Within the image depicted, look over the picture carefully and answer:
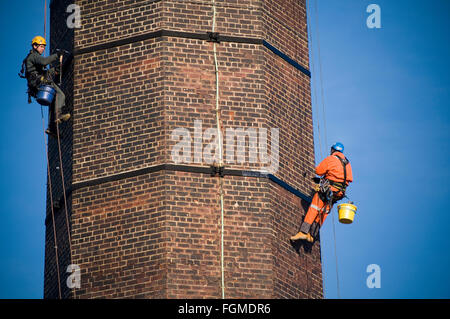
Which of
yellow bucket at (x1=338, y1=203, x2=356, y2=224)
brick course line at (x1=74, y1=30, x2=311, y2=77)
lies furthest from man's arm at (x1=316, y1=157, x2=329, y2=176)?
brick course line at (x1=74, y1=30, x2=311, y2=77)

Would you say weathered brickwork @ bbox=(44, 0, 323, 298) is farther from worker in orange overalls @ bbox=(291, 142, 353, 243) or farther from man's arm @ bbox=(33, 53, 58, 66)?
man's arm @ bbox=(33, 53, 58, 66)

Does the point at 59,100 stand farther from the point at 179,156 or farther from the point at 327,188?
the point at 327,188

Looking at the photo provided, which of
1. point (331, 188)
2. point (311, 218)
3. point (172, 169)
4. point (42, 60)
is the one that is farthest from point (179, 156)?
point (42, 60)

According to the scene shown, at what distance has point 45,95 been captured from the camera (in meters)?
31.9

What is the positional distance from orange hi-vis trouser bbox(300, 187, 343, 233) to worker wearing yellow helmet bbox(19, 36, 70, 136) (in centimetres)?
461

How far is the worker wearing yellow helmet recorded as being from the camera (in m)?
32.0

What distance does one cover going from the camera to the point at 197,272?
30109 millimetres

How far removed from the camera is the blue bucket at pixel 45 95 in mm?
31859

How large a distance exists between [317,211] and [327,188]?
45 centimetres

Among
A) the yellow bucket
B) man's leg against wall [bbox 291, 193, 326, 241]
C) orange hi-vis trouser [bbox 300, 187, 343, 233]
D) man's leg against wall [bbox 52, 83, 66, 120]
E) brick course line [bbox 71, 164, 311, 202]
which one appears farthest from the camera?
man's leg against wall [bbox 52, 83, 66, 120]

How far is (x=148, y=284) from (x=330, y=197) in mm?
3726

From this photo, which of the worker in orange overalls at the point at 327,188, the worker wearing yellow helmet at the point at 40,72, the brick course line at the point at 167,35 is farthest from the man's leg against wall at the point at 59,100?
the worker in orange overalls at the point at 327,188
